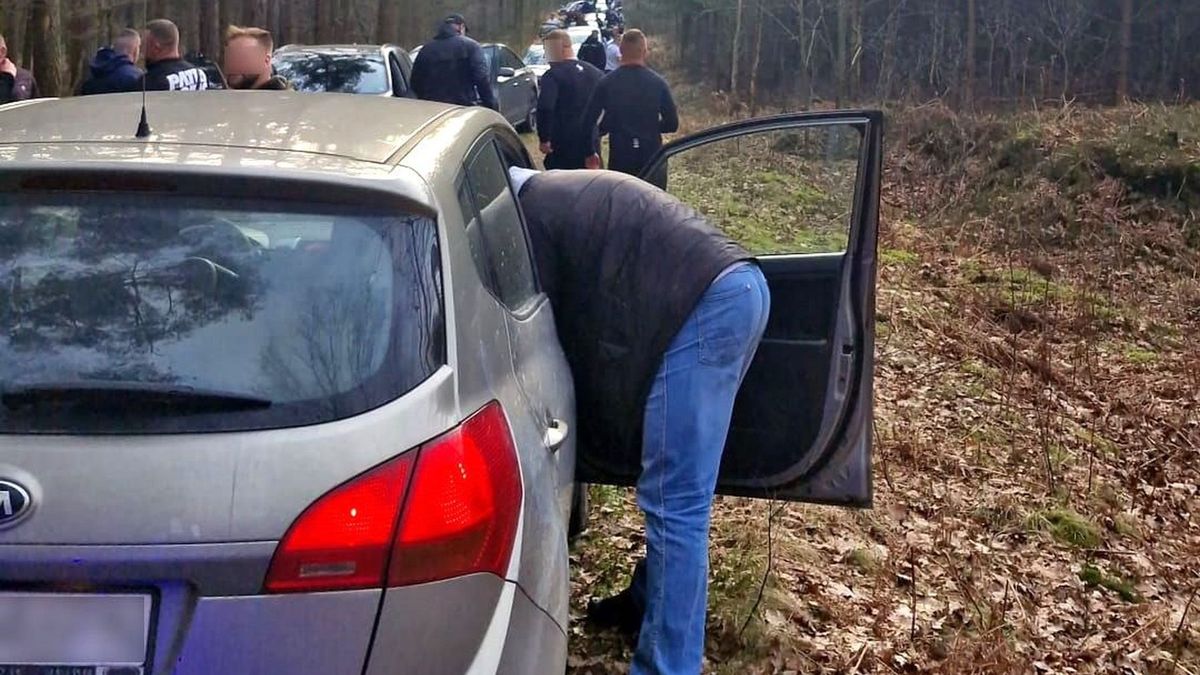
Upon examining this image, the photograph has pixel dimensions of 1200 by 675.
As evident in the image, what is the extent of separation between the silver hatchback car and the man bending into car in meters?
0.73

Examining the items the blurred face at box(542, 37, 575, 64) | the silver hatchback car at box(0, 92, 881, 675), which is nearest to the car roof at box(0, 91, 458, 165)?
the silver hatchback car at box(0, 92, 881, 675)

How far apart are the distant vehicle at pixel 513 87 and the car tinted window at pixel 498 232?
45.7ft

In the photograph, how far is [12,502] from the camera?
6.76 ft

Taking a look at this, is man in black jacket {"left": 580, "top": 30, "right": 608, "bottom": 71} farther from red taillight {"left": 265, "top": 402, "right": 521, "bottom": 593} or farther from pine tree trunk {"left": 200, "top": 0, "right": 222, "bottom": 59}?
red taillight {"left": 265, "top": 402, "right": 521, "bottom": 593}

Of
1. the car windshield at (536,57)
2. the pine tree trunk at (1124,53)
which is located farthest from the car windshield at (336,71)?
the car windshield at (536,57)

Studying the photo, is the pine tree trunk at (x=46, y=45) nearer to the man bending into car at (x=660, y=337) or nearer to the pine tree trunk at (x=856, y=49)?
the man bending into car at (x=660, y=337)

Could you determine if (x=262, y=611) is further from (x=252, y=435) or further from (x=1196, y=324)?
(x=1196, y=324)

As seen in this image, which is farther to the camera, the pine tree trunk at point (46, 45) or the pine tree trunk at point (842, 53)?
the pine tree trunk at point (842, 53)

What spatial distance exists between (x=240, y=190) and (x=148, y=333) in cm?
33

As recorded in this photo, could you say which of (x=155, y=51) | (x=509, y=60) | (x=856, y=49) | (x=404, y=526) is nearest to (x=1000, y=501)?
(x=404, y=526)

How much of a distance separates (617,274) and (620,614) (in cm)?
139

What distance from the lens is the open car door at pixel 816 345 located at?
382cm

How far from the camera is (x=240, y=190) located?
7.72 feet

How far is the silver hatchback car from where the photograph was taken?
2.08 meters
